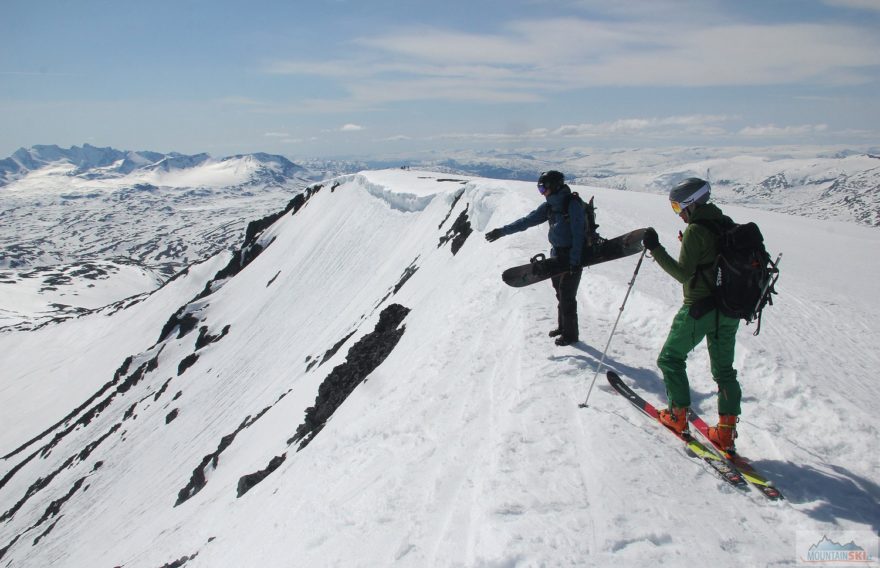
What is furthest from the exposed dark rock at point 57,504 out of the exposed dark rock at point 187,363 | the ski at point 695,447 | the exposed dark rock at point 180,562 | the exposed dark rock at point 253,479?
the ski at point 695,447

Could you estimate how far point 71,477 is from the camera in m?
43.9

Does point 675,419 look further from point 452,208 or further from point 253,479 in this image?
point 452,208

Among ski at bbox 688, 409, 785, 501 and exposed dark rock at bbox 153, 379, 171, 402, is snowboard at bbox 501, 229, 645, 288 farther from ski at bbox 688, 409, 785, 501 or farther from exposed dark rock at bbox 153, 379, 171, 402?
exposed dark rock at bbox 153, 379, 171, 402

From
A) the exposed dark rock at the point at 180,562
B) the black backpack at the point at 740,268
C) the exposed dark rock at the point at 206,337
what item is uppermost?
the black backpack at the point at 740,268

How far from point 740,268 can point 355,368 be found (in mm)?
14784

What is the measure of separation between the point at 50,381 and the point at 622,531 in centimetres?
10811

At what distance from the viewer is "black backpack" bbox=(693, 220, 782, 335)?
5.91 metres

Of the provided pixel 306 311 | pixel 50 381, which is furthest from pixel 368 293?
pixel 50 381

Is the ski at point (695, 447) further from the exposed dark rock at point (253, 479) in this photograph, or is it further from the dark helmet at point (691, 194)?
the exposed dark rock at point (253, 479)

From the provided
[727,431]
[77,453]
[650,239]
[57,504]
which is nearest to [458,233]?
[650,239]

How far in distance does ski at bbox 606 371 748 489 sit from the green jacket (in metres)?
1.91

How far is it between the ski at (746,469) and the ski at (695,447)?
0.09m

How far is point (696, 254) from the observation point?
6176mm

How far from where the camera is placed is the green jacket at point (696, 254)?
6.09m
